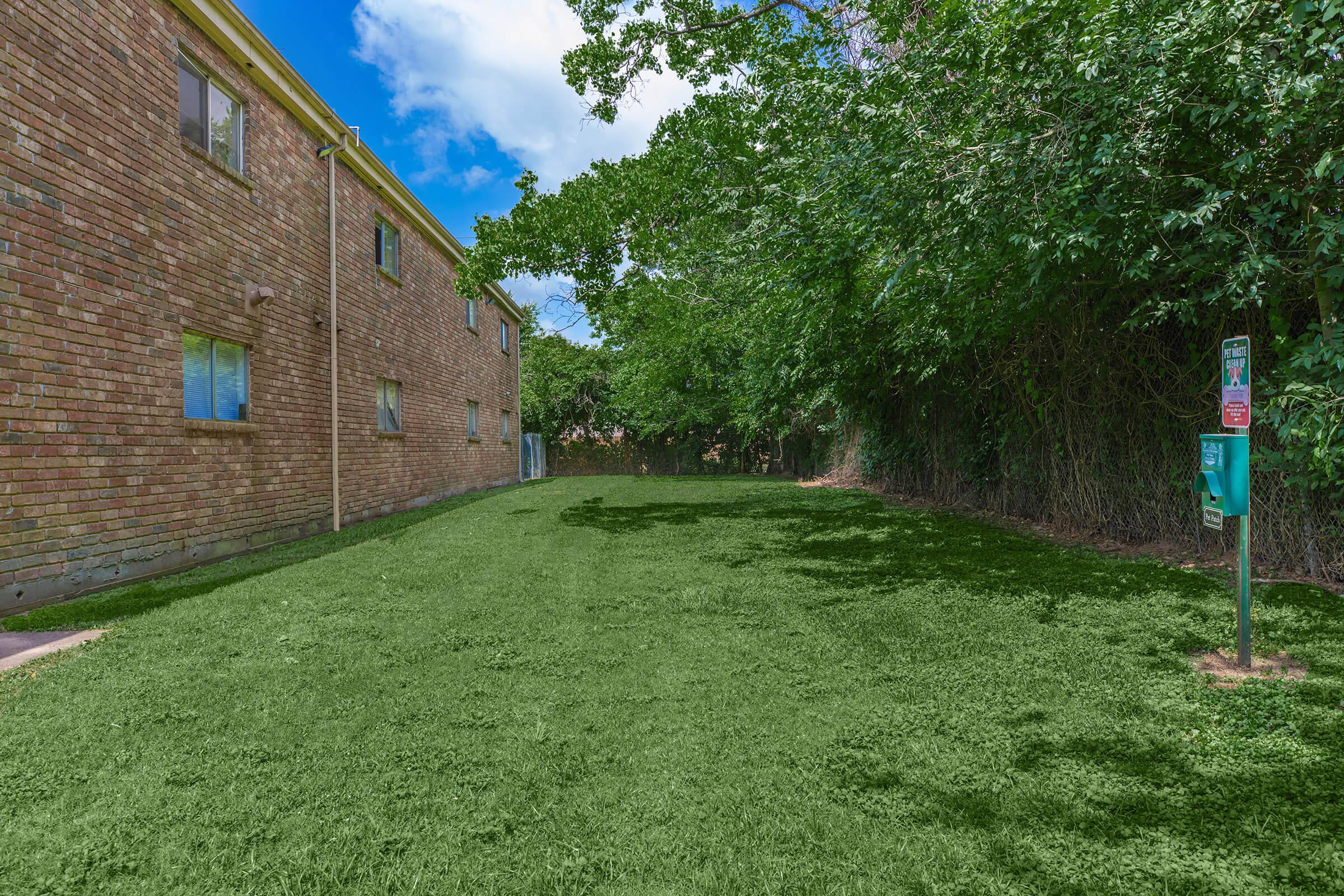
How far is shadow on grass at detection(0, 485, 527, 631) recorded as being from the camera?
390 cm

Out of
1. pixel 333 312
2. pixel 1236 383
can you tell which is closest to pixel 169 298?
pixel 333 312

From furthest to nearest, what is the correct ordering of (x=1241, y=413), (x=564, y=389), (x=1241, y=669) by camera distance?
(x=564, y=389) < (x=1241, y=669) < (x=1241, y=413)

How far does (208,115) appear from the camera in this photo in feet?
20.5

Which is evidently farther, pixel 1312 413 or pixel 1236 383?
pixel 1312 413

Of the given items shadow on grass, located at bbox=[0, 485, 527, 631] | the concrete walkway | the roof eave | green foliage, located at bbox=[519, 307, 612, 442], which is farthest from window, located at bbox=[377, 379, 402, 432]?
green foliage, located at bbox=[519, 307, 612, 442]

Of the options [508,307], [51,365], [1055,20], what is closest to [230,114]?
[51,365]

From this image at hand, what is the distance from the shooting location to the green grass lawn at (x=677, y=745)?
5.44 feet

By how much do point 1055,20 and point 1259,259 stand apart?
2.16 m

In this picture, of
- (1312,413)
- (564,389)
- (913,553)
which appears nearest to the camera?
(1312,413)

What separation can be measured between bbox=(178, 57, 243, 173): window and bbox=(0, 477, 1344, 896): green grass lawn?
15.4 ft

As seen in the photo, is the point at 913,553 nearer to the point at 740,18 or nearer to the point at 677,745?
the point at 677,745

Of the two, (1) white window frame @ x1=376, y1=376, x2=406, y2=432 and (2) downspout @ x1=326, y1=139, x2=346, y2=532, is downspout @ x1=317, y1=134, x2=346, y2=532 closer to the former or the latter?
(2) downspout @ x1=326, y1=139, x2=346, y2=532

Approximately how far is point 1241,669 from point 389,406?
1101 cm

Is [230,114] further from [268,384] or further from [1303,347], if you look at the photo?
[1303,347]
